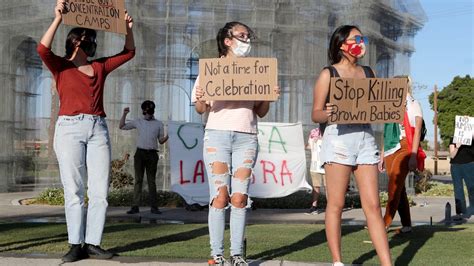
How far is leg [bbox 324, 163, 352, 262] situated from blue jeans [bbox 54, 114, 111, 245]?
188 cm

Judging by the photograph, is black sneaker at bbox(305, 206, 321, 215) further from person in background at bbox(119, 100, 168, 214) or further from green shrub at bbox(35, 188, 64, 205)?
green shrub at bbox(35, 188, 64, 205)

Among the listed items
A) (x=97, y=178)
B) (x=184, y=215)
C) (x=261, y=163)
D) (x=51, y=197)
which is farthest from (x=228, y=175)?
(x=51, y=197)

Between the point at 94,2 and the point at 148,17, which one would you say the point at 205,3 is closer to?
the point at 148,17

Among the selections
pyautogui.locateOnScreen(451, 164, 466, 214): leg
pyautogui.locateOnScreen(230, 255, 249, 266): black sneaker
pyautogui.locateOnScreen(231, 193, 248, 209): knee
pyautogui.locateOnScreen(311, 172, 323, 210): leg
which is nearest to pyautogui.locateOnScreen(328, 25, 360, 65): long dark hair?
pyautogui.locateOnScreen(231, 193, 248, 209): knee

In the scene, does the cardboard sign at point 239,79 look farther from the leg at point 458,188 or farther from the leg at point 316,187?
the leg at point 316,187

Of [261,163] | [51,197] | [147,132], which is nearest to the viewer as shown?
[147,132]

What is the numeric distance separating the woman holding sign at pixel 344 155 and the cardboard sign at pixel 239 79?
0.45m

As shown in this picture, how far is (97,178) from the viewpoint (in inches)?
234

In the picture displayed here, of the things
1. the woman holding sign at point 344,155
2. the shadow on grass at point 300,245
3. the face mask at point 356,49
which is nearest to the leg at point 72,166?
the shadow on grass at point 300,245

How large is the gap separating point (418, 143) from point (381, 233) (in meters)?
2.26

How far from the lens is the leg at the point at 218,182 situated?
534 cm

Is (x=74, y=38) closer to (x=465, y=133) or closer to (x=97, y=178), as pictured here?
(x=97, y=178)

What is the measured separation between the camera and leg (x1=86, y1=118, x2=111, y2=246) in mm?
5926

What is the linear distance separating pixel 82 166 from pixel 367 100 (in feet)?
7.66
